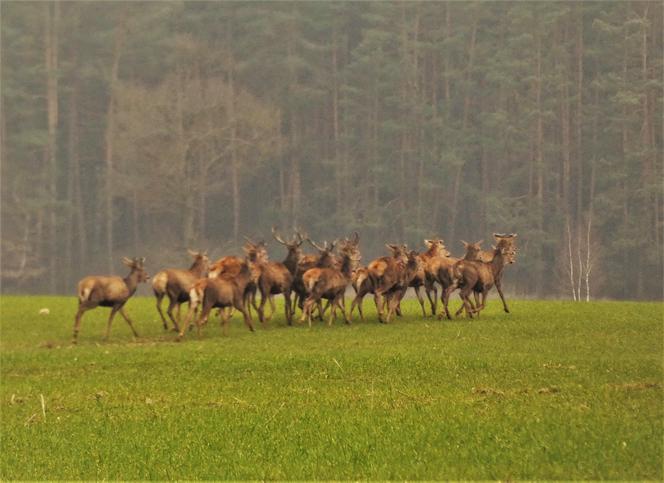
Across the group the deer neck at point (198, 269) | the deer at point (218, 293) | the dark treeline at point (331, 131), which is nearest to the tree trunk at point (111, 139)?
the dark treeline at point (331, 131)

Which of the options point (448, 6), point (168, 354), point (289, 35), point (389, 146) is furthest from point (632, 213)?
point (168, 354)

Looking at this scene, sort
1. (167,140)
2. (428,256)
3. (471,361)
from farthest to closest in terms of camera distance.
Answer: (167,140) → (428,256) → (471,361)

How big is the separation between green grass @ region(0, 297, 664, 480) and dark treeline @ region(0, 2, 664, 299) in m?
43.3

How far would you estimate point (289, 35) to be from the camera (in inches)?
3150

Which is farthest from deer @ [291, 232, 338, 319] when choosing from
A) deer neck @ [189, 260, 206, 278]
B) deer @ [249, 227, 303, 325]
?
deer neck @ [189, 260, 206, 278]

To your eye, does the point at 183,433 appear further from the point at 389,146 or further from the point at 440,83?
the point at 440,83

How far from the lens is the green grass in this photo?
10.2 metres

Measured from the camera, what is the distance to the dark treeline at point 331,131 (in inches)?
2598

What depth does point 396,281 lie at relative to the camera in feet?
82.0

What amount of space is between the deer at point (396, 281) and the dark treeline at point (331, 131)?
1457 inches

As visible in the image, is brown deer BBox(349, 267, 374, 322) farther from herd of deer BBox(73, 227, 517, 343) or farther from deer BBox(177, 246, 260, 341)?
deer BBox(177, 246, 260, 341)

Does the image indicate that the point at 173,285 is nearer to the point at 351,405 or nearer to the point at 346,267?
the point at 346,267

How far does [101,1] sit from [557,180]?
39415 mm

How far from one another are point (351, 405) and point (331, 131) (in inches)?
2740
